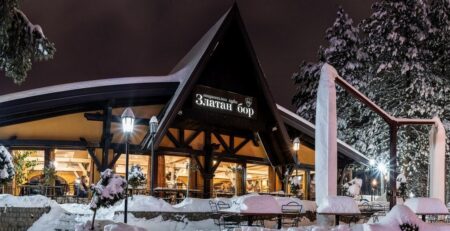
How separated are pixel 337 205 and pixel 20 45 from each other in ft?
21.6

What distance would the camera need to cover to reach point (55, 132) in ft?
54.1

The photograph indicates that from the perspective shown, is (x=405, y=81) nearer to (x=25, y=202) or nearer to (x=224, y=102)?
(x=224, y=102)

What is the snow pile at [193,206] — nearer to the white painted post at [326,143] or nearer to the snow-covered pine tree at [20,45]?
the white painted post at [326,143]

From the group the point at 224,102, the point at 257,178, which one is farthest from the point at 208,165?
the point at 257,178

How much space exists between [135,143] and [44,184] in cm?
328

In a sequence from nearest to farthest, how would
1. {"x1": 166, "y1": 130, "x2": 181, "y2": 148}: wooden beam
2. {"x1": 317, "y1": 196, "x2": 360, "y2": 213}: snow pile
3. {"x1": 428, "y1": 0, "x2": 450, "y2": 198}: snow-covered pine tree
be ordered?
{"x1": 317, "y1": 196, "x2": 360, "y2": 213}: snow pile → {"x1": 166, "y1": 130, "x2": 181, "y2": 148}: wooden beam → {"x1": 428, "y1": 0, "x2": 450, "y2": 198}: snow-covered pine tree

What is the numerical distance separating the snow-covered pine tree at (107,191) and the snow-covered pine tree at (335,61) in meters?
25.2

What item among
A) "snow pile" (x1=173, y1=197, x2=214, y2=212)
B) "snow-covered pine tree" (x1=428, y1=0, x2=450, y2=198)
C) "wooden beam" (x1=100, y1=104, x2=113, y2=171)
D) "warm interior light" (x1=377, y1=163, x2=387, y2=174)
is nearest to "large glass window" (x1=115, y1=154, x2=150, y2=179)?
"wooden beam" (x1=100, y1=104, x2=113, y2=171)

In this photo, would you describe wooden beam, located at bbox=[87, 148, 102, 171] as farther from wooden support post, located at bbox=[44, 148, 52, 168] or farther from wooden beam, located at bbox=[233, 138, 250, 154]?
wooden beam, located at bbox=[233, 138, 250, 154]

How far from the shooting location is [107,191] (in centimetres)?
972

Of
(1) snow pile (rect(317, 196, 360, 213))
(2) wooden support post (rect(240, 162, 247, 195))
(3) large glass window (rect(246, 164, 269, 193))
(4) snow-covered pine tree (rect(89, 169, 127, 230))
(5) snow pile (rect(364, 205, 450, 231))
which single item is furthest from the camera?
(3) large glass window (rect(246, 164, 269, 193))

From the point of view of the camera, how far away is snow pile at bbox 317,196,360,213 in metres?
11.0

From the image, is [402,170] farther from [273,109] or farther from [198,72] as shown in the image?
[198,72]

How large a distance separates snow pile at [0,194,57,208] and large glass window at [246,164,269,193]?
34.3ft
